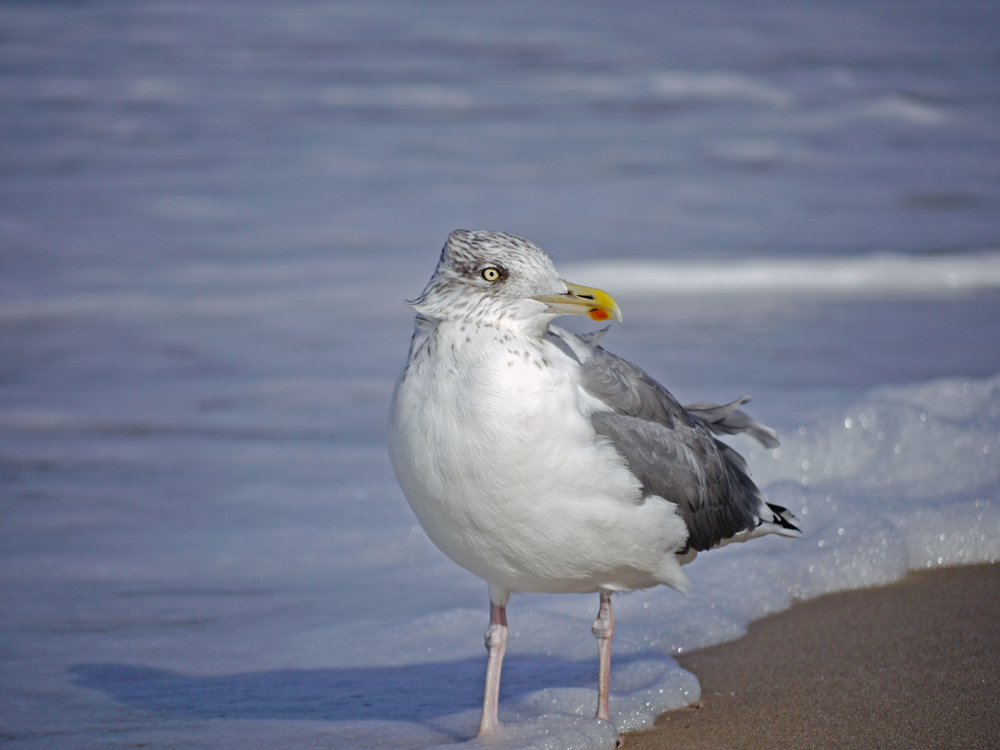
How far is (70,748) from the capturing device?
356 cm

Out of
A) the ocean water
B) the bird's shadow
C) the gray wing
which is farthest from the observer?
the ocean water

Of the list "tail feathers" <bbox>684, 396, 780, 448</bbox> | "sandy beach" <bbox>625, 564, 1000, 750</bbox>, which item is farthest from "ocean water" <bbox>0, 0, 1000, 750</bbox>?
"tail feathers" <bbox>684, 396, 780, 448</bbox>

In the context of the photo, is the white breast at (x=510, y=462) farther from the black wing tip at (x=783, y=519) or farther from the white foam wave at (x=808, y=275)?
the white foam wave at (x=808, y=275)

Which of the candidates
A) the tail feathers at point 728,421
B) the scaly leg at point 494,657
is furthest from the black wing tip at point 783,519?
the scaly leg at point 494,657

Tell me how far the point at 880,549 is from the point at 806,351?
346 cm

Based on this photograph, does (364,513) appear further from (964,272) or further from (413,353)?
(964,272)

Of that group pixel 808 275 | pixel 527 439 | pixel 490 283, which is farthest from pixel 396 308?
pixel 527 439

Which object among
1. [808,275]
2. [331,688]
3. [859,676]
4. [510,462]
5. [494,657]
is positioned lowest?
[331,688]

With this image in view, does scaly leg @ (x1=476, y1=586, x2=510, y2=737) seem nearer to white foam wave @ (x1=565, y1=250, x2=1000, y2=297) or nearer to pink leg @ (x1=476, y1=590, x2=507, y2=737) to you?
pink leg @ (x1=476, y1=590, x2=507, y2=737)

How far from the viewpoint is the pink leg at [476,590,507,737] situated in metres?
3.47

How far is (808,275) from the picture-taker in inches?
433

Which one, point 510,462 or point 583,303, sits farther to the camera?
point 583,303

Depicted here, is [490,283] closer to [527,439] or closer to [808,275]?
[527,439]

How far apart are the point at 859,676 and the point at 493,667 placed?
1.23m
